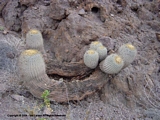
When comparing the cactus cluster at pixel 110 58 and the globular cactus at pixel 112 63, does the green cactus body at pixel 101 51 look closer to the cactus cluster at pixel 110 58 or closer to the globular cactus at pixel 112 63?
the cactus cluster at pixel 110 58

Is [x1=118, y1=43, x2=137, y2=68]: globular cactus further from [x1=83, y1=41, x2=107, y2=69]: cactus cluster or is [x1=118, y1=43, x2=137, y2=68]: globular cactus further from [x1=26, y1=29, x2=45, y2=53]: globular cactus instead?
[x1=26, y1=29, x2=45, y2=53]: globular cactus

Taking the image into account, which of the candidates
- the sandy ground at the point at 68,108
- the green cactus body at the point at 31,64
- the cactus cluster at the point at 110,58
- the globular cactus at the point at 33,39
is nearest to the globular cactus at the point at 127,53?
the cactus cluster at the point at 110,58

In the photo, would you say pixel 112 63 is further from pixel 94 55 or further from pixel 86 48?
pixel 86 48

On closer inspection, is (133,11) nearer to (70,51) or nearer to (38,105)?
(70,51)

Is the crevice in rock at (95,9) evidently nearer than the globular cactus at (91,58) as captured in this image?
No

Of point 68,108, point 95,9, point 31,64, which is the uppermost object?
point 31,64

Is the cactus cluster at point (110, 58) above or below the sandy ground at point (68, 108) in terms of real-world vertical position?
above

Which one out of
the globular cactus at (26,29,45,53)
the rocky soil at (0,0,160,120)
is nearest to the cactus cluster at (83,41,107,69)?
the rocky soil at (0,0,160,120)

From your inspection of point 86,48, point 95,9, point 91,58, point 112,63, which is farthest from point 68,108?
point 95,9
